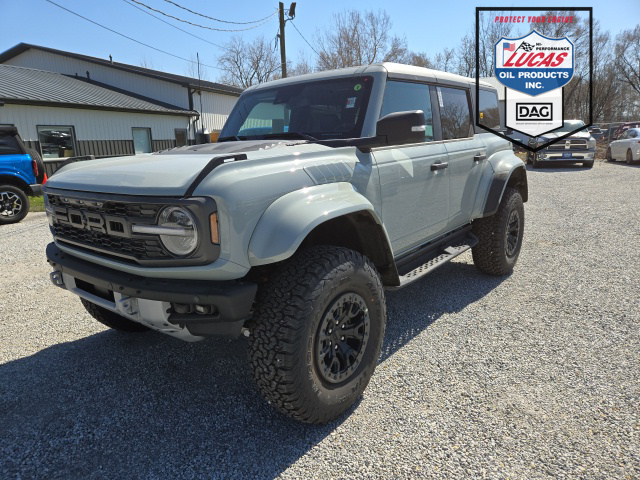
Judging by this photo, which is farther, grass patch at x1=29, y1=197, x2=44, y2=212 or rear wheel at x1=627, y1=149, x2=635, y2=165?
rear wheel at x1=627, y1=149, x2=635, y2=165

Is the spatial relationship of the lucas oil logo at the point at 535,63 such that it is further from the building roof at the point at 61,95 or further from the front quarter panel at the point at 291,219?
the building roof at the point at 61,95

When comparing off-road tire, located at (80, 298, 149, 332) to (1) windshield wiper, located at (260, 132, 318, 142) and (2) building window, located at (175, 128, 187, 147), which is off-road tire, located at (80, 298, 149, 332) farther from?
(2) building window, located at (175, 128, 187, 147)

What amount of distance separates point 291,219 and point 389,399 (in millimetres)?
1298

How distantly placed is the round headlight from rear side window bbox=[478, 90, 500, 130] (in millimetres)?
3601

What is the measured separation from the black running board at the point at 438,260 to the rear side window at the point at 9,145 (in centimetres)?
927

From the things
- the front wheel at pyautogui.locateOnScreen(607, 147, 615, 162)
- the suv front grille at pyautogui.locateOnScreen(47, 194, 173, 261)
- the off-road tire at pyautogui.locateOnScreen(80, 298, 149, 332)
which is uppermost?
the suv front grille at pyautogui.locateOnScreen(47, 194, 173, 261)

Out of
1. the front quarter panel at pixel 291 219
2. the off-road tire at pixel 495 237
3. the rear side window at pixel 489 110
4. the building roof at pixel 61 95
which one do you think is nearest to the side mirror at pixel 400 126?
the front quarter panel at pixel 291 219

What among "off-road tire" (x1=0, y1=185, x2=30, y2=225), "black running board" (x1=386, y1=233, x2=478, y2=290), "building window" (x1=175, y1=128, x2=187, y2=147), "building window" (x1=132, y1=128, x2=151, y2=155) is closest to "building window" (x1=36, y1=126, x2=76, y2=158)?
"building window" (x1=132, y1=128, x2=151, y2=155)

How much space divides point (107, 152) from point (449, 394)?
17794 mm

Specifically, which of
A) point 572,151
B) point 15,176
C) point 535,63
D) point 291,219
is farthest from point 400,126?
point 572,151

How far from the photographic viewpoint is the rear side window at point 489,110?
15.3ft

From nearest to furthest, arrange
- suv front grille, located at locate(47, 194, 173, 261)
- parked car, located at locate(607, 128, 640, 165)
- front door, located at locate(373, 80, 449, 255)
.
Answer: suv front grille, located at locate(47, 194, 173, 261) < front door, located at locate(373, 80, 449, 255) < parked car, located at locate(607, 128, 640, 165)

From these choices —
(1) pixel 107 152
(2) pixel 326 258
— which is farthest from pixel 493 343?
(1) pixel 107 152

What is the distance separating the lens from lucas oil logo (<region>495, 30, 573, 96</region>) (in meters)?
8.28
